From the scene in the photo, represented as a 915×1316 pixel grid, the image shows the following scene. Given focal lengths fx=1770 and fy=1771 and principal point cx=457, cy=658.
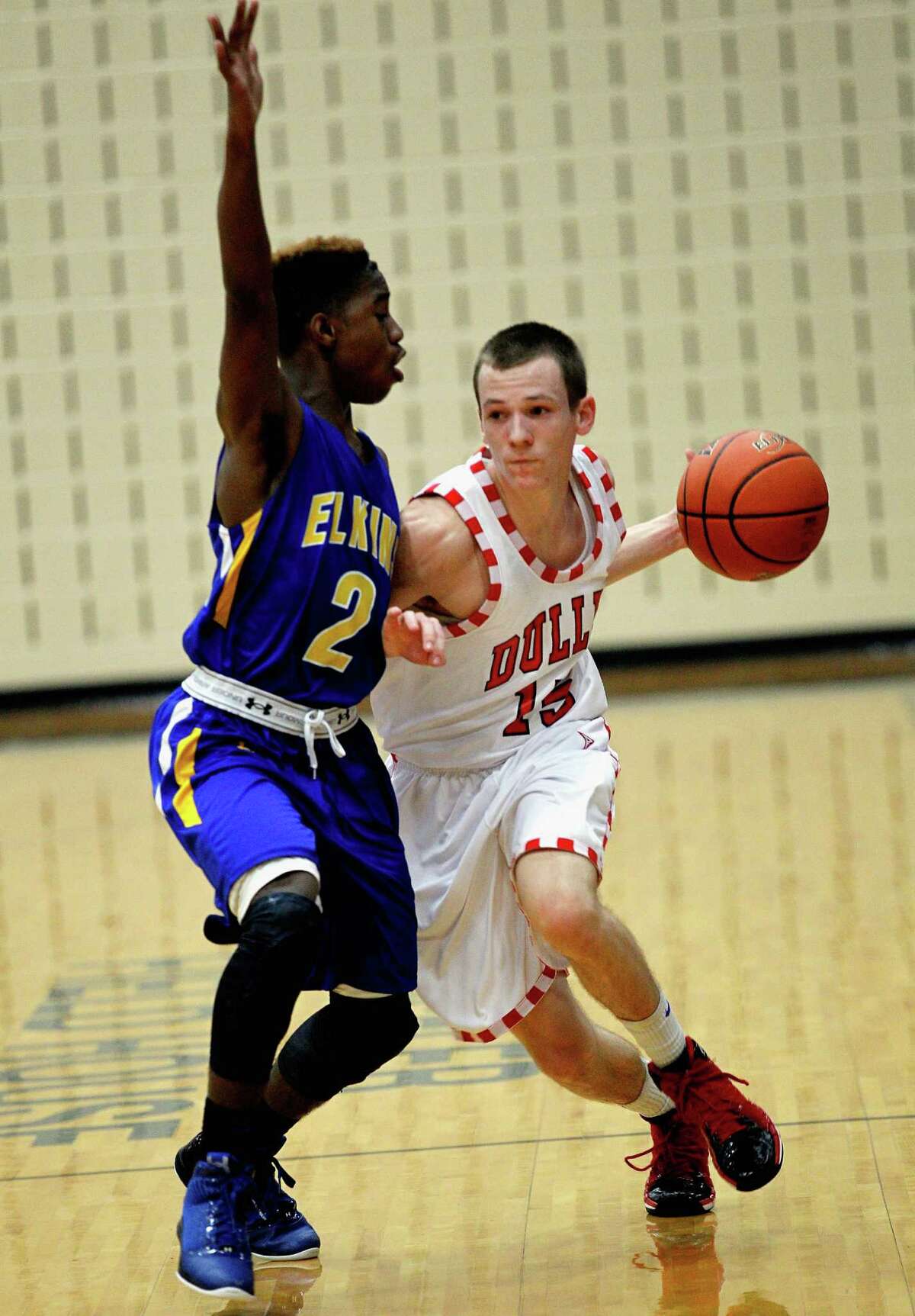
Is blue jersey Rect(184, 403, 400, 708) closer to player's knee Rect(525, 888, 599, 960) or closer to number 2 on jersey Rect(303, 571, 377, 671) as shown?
number 2 on jersey Rect(303, 571, 377, 671)

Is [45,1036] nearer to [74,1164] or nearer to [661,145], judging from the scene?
[74,1164]

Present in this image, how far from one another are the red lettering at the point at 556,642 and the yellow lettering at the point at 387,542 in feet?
1.26

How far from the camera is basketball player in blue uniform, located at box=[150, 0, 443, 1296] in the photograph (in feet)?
9.30

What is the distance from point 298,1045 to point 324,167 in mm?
9951

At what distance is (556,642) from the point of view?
3514mm

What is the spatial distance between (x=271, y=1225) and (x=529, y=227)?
9.92 m

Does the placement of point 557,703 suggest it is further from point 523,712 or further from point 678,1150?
point 678,1150

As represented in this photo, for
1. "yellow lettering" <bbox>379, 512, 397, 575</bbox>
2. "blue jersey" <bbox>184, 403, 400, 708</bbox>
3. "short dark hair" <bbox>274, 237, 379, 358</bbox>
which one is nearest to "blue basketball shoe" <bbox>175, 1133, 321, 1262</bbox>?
"blue jersey" <bbox>184, 403, 400, 708</bbox>

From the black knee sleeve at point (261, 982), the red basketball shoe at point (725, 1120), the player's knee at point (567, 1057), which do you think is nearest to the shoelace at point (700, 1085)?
the red basketball shoe at point (725, 1120)

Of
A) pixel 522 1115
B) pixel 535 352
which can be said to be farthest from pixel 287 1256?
pixel 535 352

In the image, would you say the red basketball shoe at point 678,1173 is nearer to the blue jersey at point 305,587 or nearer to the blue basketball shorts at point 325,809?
the blue basketball shorts at point 325,809

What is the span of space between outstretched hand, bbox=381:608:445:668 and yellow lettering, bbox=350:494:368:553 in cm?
14

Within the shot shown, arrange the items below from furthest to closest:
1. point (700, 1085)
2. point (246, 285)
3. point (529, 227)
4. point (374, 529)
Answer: point (529, 227), point (700, 1085), point (374, 529), point (246, 285)

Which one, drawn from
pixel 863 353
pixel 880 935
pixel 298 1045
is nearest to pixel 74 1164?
pixel 298 1045
